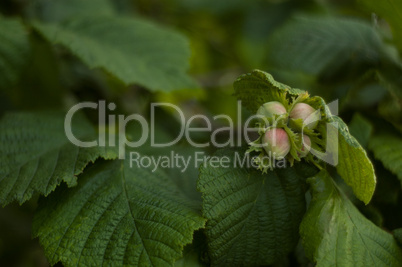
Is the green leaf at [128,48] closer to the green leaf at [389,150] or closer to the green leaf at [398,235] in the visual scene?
the green leaf at [389,150]

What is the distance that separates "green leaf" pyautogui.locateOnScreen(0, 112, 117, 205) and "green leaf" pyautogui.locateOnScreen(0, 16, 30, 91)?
0.39 feet

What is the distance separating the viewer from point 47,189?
2.51 ft

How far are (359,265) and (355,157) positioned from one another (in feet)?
0.64

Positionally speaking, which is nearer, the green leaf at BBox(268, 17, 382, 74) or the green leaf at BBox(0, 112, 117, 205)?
the green leaf at BBox(0, 112, 117, 205)

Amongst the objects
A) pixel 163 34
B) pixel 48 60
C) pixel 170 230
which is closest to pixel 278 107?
pixel 170 230

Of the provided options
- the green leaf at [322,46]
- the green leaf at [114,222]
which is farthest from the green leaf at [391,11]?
the green leaf at [114,222]

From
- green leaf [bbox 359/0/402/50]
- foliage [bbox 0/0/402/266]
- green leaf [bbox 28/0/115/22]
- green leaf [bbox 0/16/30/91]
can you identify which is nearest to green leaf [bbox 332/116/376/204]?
foliage [bbox 0/0/402/266]

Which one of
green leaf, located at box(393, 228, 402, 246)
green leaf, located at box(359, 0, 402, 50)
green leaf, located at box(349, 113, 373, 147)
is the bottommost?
Result: green leaf, located at box(393, 228, 402, 246)

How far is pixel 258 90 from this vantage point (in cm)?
75

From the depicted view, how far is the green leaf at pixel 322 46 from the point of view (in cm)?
116

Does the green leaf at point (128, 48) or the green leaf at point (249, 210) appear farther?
the green leaf at point (128, 48)

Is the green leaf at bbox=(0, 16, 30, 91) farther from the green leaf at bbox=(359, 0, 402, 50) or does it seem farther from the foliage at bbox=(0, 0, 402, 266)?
the green leaf at bbox=(359, 0, 402, 50)

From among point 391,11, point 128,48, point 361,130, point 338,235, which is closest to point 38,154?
point 128,48

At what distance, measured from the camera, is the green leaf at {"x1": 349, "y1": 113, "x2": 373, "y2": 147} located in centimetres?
95
